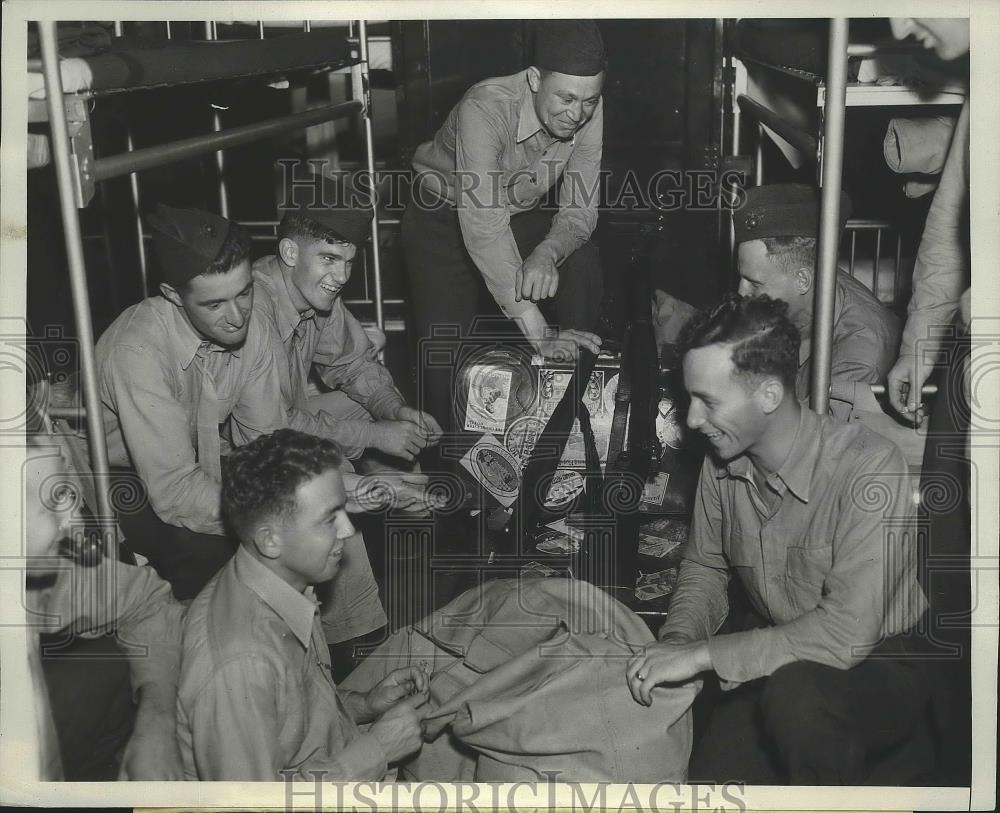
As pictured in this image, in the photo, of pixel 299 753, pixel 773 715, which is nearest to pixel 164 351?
pixel 299 753

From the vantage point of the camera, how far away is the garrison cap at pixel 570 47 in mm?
1883

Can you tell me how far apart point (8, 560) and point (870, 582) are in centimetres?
138

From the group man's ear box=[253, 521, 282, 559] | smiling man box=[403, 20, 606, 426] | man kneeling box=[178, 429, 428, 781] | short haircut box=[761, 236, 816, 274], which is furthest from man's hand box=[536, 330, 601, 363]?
man's ear box=[253, 521, 282, 559]

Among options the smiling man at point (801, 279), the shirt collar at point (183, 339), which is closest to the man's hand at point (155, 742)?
the shirt collar at point (183, 339)

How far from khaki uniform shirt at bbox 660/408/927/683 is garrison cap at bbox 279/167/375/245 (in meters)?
0.94

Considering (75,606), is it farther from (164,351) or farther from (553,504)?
(553,504)

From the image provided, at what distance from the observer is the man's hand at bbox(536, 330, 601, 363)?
7.02ft

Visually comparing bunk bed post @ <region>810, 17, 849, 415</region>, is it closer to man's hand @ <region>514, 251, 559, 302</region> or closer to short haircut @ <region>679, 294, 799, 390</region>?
short haircut @ <region>679, 294, 799, 390</region>

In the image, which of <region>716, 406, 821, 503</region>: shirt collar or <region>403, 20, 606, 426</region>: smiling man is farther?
<region>403, 20, 606, 426</region>: smiling man

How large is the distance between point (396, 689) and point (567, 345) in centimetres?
85

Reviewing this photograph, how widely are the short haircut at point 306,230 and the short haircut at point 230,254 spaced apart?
0.99ft

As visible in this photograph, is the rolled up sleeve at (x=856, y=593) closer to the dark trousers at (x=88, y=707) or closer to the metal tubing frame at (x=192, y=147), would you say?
the dark trousers at (x=88, y=707)

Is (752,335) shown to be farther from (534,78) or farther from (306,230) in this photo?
(306,230)

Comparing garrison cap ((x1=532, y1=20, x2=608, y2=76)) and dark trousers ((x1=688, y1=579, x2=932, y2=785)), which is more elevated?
garrison cap ((x1=532, y1=20, x2=608, y2=76))
